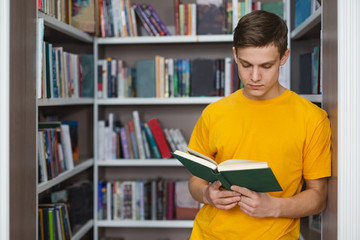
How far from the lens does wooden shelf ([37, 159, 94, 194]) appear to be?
1.97 metres

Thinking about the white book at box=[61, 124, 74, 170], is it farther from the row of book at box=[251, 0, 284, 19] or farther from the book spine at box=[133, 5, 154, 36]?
the row of book at box=[251, 0, 284, 19]

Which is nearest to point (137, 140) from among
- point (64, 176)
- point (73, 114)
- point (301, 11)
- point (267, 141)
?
point (73, 114)

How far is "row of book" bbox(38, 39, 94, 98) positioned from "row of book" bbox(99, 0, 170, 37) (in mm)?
246

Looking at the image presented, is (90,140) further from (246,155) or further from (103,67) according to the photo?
(246,155)

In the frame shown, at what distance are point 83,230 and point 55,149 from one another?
698 millimetres

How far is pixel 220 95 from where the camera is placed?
2.82 metres

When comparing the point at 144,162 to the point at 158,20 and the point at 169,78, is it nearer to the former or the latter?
the point at 169,78

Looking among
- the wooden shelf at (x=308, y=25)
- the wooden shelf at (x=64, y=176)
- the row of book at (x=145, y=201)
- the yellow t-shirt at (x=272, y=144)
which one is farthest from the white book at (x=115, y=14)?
the yellow t-shirt at (x=272, y=144)

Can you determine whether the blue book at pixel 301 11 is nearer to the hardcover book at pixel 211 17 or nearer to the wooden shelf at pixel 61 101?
the hardcover book at pixel 211 17

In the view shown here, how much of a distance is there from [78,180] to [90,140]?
29 centimetres

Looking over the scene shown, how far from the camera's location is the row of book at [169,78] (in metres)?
2.81

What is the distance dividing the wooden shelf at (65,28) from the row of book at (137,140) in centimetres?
55

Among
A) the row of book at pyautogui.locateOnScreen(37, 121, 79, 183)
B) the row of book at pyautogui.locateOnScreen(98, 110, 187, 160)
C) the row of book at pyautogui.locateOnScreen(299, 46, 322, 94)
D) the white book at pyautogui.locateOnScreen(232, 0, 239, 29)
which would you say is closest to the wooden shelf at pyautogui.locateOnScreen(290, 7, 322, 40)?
the row of book at pyautogui.locateOnScreen(299, 46, 322, 94)

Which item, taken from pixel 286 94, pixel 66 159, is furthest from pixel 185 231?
pixel 286 94
